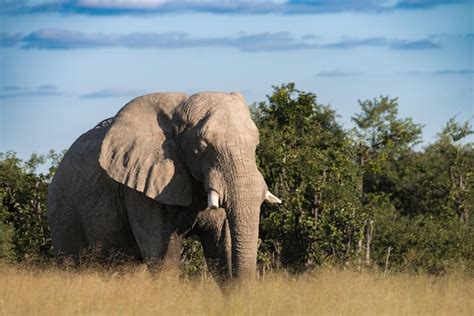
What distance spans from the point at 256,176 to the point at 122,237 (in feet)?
7.90

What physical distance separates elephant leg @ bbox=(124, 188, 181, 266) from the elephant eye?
95cm

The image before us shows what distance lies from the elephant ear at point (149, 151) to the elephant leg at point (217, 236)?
0.56 m

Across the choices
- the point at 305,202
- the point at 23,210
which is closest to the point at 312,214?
the point at 305,202

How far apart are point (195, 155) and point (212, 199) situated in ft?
2.21

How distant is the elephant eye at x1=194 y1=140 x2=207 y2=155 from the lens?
13883mm

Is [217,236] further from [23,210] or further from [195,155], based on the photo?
[23,210]

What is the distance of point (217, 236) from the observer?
14859mm

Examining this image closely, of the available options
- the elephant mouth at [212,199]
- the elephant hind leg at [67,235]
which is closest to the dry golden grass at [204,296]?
the elephant mouth at [212,199]

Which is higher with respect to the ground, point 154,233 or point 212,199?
point 212,199

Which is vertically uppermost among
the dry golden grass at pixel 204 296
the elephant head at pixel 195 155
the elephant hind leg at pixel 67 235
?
the elephant head at pixel 195 155

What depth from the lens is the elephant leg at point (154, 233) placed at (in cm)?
1452

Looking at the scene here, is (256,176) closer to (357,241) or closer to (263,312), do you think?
(263,312)

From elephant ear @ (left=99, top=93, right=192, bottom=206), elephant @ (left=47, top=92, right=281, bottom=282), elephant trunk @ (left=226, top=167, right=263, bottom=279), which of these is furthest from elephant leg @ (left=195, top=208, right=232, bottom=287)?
elephant trunk @ (left=226, top=167, right=263, bottom=279)

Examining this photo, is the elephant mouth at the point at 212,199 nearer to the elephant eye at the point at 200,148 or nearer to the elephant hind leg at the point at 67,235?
the elephant eye at the point at 200,148
